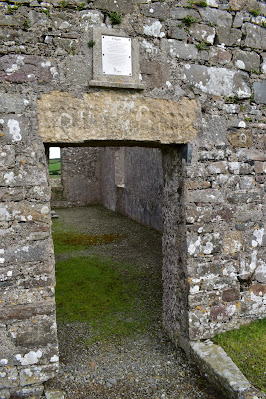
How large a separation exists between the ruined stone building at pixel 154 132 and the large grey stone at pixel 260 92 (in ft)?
0.05

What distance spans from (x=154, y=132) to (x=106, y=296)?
2912 millimetres

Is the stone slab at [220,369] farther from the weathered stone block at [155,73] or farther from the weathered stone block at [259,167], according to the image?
the weathered stone block at [155,73]

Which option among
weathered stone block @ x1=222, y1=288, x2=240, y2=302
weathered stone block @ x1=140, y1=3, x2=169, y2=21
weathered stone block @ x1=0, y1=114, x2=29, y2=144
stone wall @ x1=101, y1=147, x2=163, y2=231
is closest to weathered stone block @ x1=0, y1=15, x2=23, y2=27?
weathered stone block @ x1=0, y1=114, x2=29, y2=144

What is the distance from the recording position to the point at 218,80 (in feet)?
10.8

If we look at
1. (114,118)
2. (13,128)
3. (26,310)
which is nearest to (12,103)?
(13,128)

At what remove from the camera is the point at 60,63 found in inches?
110

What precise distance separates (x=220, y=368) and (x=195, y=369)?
432 mm

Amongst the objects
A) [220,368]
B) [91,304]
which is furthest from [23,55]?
A: [91,304]

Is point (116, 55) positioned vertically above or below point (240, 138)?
above

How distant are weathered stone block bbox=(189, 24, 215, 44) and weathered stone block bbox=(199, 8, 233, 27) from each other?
0.26 ft

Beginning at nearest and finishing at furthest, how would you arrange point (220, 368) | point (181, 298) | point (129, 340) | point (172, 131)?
point (220, 368)
point (172, 131)
point (181, 298)
point (129, 340)

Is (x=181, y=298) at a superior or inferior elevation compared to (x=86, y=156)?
inferior

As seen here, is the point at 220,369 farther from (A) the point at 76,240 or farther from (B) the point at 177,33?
(A) the point at 76,240

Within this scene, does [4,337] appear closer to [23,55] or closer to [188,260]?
[188,260]
